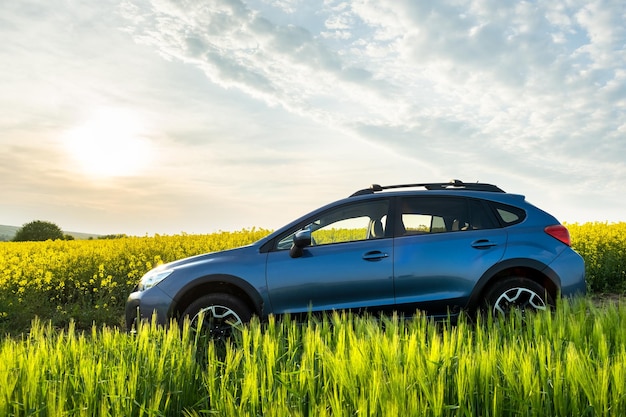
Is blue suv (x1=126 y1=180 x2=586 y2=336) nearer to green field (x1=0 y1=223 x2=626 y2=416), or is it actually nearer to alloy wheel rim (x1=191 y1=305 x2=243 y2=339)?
alloy wheel rim (x1=191 y1=305 x2=243 y2=339)

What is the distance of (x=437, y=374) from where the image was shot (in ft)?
10.7

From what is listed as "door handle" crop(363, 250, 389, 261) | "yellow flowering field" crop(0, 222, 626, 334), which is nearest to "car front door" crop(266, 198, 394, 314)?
"door handle" crop(363, 250, 389, 261)

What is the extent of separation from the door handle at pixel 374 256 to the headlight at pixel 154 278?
7.43 ft

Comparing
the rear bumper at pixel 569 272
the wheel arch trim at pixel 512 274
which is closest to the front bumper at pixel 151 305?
the wheel arch trim at pixel 512 274

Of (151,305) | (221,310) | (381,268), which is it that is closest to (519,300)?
(381,268)

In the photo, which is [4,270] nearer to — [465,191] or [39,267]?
[39,267]

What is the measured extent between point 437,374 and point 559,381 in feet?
2.16

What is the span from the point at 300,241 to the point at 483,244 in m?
2.18

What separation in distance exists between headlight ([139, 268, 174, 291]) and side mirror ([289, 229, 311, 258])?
1.48 meters

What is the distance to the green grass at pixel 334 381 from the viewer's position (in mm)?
2895

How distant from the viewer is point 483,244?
255 inches

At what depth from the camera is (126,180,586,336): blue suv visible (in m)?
6.23

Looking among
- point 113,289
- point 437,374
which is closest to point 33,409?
point 437,374

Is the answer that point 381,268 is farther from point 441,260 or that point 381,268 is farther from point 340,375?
point 340,375
